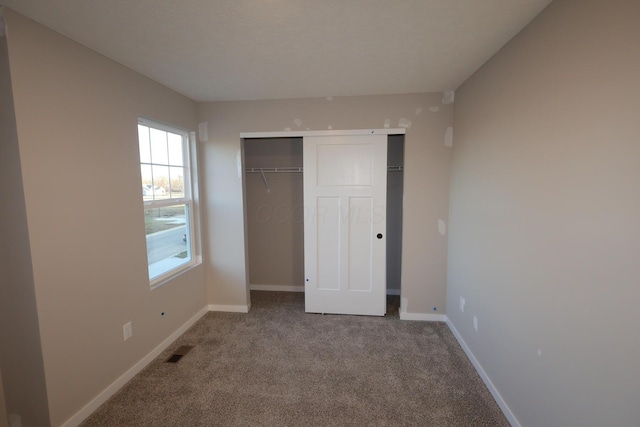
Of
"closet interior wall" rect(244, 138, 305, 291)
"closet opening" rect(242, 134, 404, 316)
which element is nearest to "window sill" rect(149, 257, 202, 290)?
"closet opening" rect(242, 134, 404, 316)

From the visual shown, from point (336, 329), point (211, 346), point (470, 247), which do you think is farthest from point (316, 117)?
point (211, 346)

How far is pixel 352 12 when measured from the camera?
153cm

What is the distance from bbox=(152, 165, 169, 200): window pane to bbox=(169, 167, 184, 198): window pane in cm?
7

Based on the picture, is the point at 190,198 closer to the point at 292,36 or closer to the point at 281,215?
the point at 281,215

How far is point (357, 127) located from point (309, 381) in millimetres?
2408

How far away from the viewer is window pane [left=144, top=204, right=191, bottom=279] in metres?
2.57

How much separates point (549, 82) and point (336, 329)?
2.62 metres

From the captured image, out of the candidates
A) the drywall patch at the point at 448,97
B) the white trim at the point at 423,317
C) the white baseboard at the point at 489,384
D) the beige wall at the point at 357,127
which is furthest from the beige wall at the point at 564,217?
the white trim at the point at 423,317

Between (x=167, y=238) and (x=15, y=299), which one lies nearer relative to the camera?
(x=15, y=299)

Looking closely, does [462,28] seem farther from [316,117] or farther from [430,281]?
[430,281]

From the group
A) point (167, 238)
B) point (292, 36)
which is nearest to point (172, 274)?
point (167, 238)

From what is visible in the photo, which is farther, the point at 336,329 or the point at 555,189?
the point at 336,329

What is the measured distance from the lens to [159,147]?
268 cm

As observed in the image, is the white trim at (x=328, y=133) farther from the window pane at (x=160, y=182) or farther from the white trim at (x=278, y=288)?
the white trim at (x=278, y=288)
